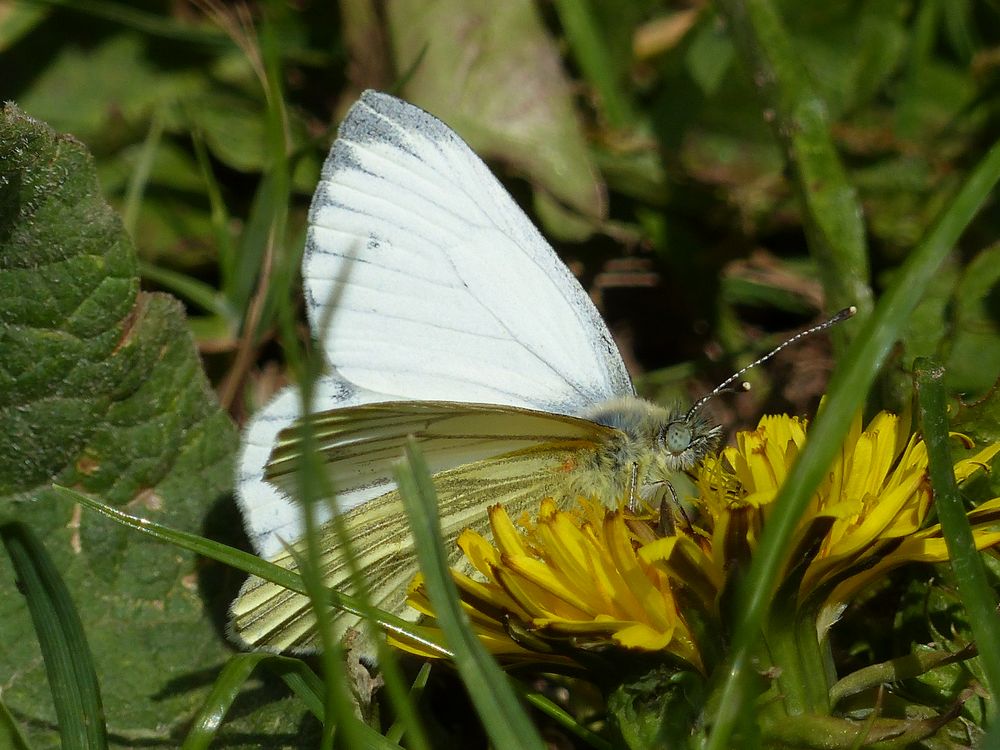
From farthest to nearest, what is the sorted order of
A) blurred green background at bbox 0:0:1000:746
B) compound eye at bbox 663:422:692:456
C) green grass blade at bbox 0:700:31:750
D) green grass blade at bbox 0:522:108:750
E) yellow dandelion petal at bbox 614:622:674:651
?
1. blurred green background at bbox 0:0:1000:746
2. compound eye at bbox 663:422:692:456
3. green grass blade at bbox 0:700:31:750
4. green grass blade at bbox 0:522:108:750
5. yellow dandelion petal at bbox 614:622:674:651

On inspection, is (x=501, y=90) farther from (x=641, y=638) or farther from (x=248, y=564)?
→ (x=641, y=638)

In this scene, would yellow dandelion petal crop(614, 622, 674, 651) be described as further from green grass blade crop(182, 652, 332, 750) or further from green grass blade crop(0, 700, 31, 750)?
green grass blade crop(0, 700, 31, 750)

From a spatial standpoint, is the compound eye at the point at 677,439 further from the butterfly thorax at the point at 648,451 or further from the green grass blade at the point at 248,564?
the green grass blade at the point at 248,564

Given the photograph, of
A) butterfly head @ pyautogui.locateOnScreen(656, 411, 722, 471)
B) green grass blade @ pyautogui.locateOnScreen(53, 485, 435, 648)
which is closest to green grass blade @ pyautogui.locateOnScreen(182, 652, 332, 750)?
green grass blade @ pyautogui.locateOnScreen(53, 485, 435, 648)

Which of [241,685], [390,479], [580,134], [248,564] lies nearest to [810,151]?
[580,134]

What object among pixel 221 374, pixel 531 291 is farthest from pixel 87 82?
pixel 531 291

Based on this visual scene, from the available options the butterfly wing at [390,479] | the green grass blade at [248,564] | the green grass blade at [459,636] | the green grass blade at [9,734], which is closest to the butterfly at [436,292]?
the butterfly wing at [390,479]

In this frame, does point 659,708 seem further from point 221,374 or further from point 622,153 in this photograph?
point 622,153
